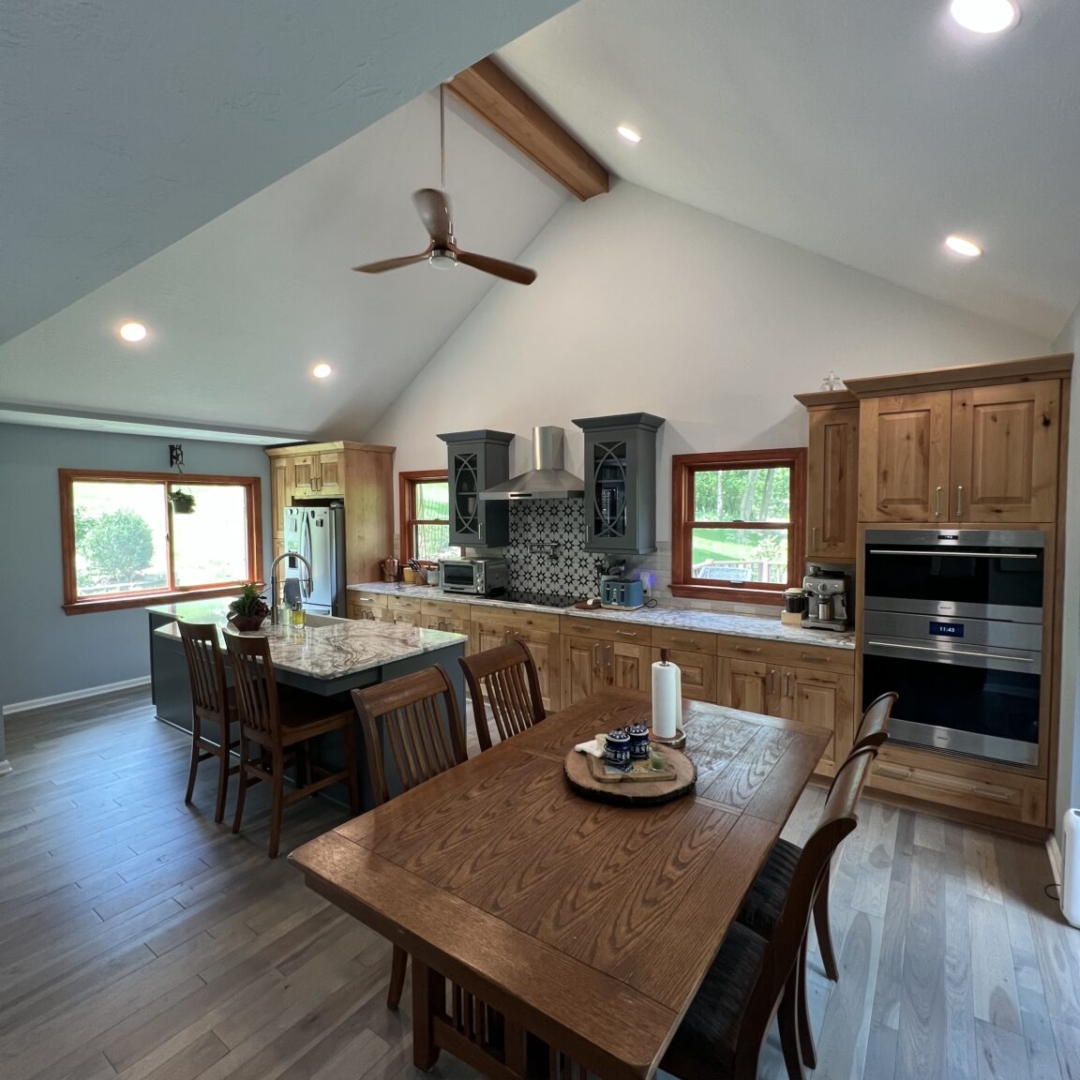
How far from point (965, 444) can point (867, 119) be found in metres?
1.68

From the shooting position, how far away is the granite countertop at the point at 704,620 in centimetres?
340

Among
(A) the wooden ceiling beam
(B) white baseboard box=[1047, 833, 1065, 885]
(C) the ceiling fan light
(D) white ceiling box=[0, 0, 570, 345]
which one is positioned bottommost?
(B) white baseboard box=[1047, 833, 1065, 885]

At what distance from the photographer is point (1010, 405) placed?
2777 millimetres

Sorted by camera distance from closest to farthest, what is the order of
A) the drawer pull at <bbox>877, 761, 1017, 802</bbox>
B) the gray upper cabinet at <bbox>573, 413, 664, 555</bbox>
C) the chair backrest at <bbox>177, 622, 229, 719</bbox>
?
the drawer pull at <bbox>877, 761, 1017, 802</bbox> < the chair backrest at <bbox>177, 622, 229, 719</bbox> < the gray upper cabinet at <bbox>573, 413, 664, 555</bbox>

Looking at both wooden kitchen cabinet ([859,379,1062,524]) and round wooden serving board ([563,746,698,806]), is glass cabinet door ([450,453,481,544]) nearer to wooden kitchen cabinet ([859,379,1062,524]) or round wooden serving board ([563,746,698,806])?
wooden kitchen cabinet ([859,379,1062,524])

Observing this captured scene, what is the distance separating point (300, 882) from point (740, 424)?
3.74m

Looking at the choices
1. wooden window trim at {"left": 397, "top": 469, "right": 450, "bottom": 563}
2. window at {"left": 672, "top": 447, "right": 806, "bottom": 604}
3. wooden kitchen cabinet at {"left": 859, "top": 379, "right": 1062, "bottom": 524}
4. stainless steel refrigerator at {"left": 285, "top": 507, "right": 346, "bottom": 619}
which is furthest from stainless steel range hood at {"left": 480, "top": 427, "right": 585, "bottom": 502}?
wooden kitchen cabinet at {"left": 859, "top": 379, "right": 1062, "bottom": 524}

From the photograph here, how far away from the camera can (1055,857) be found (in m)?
2.61

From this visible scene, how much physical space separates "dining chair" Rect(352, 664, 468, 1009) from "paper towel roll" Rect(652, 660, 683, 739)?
71cm

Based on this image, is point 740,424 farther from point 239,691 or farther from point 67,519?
point 67,519

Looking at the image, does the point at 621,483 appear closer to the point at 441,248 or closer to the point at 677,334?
the point at 677,334

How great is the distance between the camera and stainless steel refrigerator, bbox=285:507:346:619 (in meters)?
5.94

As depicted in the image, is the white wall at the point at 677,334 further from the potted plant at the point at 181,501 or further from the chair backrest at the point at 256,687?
the chair backrest at the point at 256,687

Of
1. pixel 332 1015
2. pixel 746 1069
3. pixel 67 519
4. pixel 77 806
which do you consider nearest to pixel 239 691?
pixel 77 806
